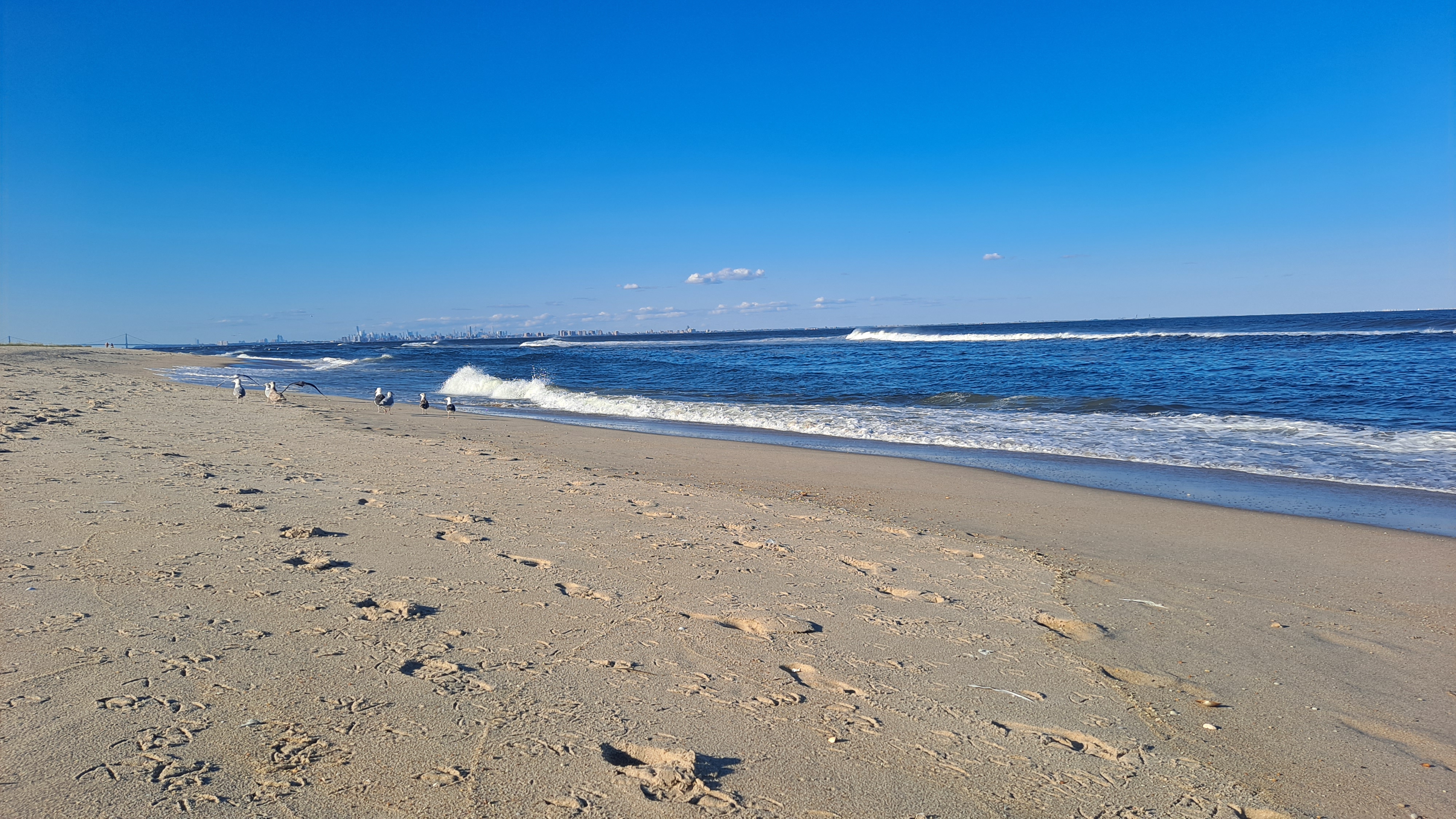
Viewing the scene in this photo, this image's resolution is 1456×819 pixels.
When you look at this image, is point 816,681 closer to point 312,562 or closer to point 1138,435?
point 312,562

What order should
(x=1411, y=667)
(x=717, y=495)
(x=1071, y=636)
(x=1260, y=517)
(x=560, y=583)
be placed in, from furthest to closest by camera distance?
(x=717, y=495) < (x=1260, y=517) < (x=560, y=583) < (x=1071, y=636) < (x=1411, y=667)

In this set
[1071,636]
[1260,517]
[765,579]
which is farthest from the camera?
[1260,517]

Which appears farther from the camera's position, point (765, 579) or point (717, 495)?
point (717, 495)

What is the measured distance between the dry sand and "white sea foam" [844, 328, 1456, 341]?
44.3 meters

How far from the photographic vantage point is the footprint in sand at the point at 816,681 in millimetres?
2916

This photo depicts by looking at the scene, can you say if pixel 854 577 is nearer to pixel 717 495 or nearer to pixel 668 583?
pixel 668 583

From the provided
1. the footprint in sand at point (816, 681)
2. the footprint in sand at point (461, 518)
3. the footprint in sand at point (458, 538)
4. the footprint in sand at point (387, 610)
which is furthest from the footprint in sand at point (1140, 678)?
the footprint in sand at point (461, 518)

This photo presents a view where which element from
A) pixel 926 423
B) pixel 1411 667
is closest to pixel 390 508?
pixel 1411 667

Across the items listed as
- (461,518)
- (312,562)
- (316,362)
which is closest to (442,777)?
(312,562)

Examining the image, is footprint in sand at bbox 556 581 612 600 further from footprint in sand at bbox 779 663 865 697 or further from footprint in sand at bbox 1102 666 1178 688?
footprint in sand at bbox 1102 666 1178 688

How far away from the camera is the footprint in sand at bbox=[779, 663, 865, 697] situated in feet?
9.57

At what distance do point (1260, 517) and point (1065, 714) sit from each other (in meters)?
5.11

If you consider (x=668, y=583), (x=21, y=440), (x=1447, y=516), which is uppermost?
(x=21, y=440)

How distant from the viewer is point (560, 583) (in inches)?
157
